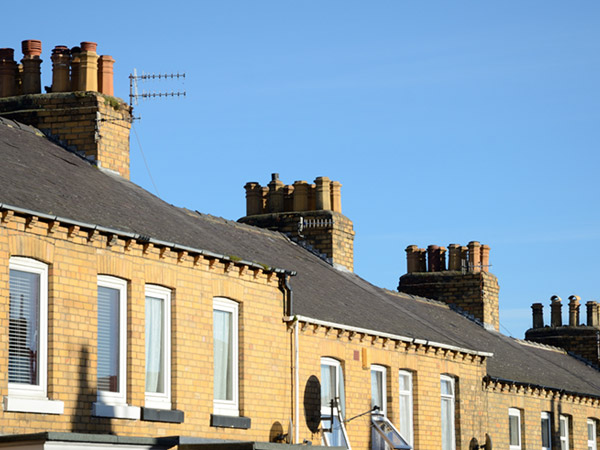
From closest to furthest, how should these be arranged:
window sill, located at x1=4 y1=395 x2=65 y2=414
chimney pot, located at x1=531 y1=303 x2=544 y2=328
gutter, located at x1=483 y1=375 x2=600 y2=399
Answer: window sill, located at x1=4 y1=395 x2=65 y2=414
gutter, located at x1=483 y1=375 x2=600 y2=399
chimney pot, located at x1=531 y1=303 x2=544 y2=328

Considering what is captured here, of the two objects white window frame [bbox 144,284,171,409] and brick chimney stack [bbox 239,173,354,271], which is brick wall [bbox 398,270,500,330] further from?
white window frame [bbox 144,284,171,409]

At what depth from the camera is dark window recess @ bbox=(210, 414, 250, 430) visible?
21188mm

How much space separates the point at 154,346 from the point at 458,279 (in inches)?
857

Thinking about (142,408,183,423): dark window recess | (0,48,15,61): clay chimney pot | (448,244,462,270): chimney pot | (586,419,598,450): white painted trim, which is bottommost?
(586,419,598,450): white painted trim

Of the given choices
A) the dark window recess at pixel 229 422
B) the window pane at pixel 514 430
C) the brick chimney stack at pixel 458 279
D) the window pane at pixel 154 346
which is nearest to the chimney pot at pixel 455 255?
the brick chimney stack at pixel 458 279

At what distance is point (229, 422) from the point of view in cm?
2153

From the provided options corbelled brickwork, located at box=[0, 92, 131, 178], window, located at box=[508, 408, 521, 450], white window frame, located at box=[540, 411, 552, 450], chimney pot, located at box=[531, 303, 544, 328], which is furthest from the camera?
chimney pot, located at box=[531, 303, 544, 328]

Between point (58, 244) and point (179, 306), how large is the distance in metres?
2.88

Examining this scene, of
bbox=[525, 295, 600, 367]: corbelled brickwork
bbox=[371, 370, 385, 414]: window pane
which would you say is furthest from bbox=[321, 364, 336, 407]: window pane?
bbox=[525, 295, 600, 367]: corbelled brickwork

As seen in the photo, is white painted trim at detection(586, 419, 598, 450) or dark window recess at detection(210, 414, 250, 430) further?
white painted trim at detection(586, 419, 598, 450)

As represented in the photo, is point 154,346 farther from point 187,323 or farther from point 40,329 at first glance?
point 40,329

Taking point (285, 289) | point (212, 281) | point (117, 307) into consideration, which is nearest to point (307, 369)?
point (285, 289)

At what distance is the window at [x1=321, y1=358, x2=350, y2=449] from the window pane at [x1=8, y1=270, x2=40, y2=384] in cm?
783

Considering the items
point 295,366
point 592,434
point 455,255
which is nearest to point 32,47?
point 295,366
